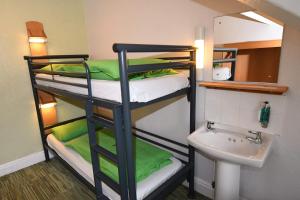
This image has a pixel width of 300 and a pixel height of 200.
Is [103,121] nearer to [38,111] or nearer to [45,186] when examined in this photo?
[45,186]

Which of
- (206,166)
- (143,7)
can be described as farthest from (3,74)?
(206,166)

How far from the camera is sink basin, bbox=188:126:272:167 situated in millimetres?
1213

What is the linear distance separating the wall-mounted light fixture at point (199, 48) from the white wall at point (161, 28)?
2.1 inches

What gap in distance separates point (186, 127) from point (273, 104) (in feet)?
2.72

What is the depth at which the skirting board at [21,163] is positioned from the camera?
2.46 meters

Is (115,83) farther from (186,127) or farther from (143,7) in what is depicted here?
(143,7)

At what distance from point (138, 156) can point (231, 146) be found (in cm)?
86

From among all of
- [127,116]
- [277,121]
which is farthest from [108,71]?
[277,121]

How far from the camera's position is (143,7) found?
6.77ft

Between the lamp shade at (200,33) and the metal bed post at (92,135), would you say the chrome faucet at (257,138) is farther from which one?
the metal bed post at (92,135)

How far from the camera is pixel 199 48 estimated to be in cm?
164

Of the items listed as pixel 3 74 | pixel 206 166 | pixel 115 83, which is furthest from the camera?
pixel 3 74

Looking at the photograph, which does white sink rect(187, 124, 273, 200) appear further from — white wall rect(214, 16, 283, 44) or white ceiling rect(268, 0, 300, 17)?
white ceiling rect(268, 0, 300, 17)

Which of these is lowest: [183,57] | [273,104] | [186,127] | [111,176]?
[111,176]
